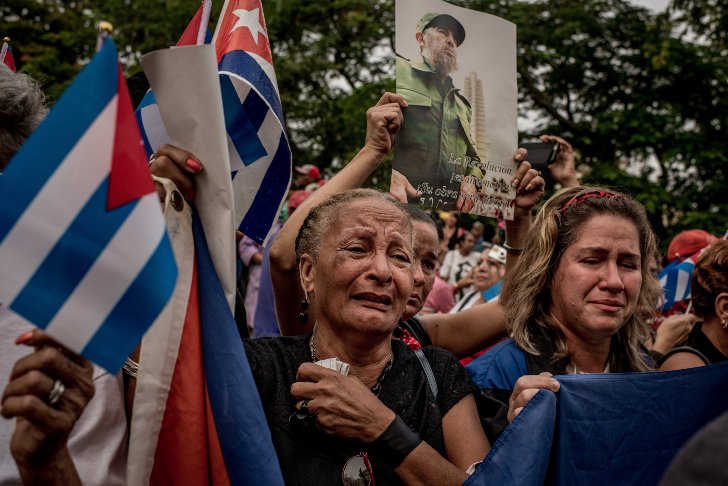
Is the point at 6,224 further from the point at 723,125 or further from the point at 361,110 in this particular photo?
the point at 723,125

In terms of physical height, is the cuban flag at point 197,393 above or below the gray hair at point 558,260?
below

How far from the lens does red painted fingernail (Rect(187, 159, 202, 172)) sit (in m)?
1.99

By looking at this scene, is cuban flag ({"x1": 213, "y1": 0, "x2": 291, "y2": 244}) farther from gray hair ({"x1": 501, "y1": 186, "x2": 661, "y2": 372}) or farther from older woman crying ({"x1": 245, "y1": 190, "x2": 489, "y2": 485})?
gray hair ({"x1": 501, "y1": 186, "x2": 661, "y2": 372})

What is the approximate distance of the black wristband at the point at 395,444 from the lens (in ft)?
7.45

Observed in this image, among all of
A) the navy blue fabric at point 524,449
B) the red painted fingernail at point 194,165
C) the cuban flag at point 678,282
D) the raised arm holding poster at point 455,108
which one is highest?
the cuban flag at point 678,282

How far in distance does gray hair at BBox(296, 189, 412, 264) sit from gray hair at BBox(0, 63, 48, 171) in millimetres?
952

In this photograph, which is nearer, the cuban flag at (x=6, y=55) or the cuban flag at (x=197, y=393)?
the cuban flag at (x=197, y=393)

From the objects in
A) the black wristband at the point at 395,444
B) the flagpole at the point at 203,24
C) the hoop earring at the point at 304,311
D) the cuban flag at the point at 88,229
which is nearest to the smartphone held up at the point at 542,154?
the hoop earring at the point at 304,311

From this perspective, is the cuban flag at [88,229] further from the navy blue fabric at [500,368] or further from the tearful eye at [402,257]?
the navy blue fabric at [500,368]

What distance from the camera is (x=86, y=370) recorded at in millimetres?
Result: 1699

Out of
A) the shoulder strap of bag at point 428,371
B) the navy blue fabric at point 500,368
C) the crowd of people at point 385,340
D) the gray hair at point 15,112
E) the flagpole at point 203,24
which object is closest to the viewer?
the crowd of people at point 385,340

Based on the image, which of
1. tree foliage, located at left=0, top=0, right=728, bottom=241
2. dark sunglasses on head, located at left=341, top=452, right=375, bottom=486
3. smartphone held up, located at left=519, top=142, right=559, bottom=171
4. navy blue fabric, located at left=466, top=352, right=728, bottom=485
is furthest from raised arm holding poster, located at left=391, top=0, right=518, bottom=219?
tree foliage, located at left=0, top=0, right=728, bottom=241

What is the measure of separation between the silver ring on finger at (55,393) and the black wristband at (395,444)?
92 cm

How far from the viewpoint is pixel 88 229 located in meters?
1.62
